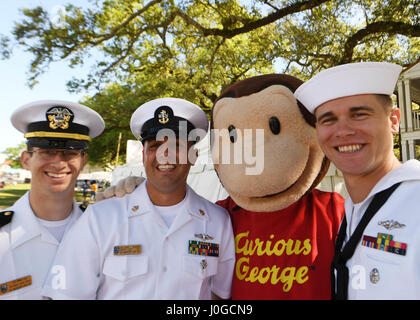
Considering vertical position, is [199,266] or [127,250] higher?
[127,250]

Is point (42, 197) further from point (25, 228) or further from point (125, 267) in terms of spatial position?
point (125, 267)

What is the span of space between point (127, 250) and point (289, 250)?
103 cm

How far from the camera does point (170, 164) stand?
2.05 m

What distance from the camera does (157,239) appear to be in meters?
1.98

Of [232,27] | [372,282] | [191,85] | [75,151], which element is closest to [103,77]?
[191,85]

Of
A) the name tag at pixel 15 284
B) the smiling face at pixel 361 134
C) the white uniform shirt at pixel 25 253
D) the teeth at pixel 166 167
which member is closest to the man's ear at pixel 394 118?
the smiling face at pixel 361 134

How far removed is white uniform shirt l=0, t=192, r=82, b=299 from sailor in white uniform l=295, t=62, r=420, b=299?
68.6 inches

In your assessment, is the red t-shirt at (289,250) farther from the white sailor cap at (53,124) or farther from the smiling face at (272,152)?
the white sailor cap at (53,124)

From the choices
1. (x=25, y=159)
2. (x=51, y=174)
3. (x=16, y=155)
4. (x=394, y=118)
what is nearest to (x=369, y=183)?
(x=394, y=118)

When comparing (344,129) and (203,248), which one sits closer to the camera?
(344,129)

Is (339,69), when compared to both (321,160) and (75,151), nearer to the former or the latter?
(321,160)

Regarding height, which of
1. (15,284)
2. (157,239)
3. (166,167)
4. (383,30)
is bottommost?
(15,284)

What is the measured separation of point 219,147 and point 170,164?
0.41 m

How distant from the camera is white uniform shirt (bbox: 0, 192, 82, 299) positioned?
1836 mm
